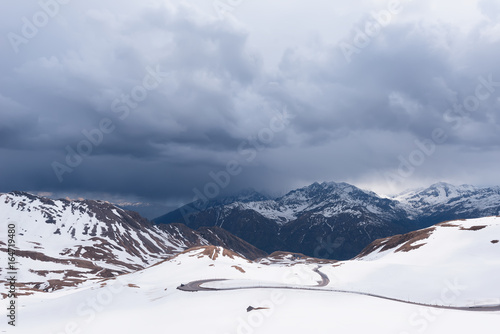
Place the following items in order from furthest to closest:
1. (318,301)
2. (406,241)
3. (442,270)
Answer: (406,241)
(442,270)
(318,301)

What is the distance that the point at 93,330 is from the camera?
201 ft

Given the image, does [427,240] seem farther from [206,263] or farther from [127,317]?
[127,317]

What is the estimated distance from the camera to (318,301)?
6266 centimetres

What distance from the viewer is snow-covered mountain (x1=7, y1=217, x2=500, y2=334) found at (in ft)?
167

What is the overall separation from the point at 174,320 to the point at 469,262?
303 feet

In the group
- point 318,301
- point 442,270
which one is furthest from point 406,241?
point 318,301

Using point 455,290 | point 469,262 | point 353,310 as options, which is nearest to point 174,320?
point 353,310

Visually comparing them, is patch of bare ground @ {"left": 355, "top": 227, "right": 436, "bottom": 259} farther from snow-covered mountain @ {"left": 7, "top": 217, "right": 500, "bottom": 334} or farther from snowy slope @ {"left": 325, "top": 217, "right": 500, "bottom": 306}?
snow-covered mountain @ {"left": 7, "top": 217, "right": 500, "bottom": 334}

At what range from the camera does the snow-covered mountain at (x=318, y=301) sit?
5094 cm

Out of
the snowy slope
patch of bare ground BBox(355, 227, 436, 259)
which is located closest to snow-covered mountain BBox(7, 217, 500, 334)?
Answer: the snowy slope

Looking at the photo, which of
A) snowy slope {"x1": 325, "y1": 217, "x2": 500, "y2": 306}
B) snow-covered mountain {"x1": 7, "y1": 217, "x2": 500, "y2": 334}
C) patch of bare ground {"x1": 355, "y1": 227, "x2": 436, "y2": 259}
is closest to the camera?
snow-covered mountain {"x1": 7, "y1": 217, "x2": 500, "y2": 334}

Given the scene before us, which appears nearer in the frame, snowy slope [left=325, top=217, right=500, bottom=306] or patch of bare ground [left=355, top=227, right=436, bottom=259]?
snowy slope [left=325, top=217, right=500, bottom=306]

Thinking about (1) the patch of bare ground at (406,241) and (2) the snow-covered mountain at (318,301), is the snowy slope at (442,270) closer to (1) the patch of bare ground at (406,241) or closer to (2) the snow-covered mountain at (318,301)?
(2) the snow-covered mountain at (318,301)

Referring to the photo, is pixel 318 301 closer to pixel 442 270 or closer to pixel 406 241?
pixel 442 270
